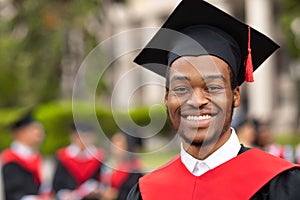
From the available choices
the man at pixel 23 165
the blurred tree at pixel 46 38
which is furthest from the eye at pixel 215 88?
the blurred tree at pixel 46 38

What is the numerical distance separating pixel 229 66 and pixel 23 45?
1996 cm

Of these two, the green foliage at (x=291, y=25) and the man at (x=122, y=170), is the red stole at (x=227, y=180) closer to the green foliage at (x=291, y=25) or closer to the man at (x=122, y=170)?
the man at (x=122, y=170)

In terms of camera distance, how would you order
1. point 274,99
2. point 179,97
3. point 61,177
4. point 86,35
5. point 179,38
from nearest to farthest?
point 179,97, point 179,38, point 61,177, point 86,35, point 274,99

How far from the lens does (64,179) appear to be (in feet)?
27.9

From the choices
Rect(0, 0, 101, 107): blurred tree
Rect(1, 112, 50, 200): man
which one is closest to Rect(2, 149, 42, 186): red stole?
Rect(1, 112, 50, 200): man

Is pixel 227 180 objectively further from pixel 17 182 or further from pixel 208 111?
pixel 17 182

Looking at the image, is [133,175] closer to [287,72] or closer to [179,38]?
[179,38]

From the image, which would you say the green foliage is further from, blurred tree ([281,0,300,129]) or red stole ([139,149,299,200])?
red stole ([139,149,299,200])

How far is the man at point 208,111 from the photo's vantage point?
284cm

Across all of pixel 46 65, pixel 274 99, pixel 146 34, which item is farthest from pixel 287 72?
pixel 146 34

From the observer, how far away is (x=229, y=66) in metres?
2.93

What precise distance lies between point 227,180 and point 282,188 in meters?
0.22

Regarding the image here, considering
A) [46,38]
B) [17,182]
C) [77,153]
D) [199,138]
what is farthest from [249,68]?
[46,38]

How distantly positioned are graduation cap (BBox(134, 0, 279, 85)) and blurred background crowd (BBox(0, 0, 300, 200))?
0.13 meters
